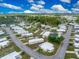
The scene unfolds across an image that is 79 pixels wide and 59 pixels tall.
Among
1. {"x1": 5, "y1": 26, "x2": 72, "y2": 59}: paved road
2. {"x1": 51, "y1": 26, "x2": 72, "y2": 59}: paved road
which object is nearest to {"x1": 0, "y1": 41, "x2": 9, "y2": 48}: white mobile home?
{"x1": 5, "y1": 26, "x2": 72, "y2": 59}: paved road

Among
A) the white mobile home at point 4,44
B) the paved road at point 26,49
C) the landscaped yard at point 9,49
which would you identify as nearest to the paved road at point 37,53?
the paved road at point 26,49

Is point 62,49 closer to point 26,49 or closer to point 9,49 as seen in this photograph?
point 26,49

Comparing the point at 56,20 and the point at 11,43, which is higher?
the point at 56,20

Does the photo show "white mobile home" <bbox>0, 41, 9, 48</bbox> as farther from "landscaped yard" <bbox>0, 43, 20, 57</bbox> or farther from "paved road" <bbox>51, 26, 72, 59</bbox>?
"paved road" <bbox>51, 26, 72, 59</bbox>

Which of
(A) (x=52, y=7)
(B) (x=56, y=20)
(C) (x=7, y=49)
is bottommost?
(C) (x=7, y=49)

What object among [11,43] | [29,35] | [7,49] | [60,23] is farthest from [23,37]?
[60,23]

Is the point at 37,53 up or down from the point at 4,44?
down

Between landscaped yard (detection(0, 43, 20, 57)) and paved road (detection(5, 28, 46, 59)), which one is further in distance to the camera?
landscaped yard (detection(0, 43, 20, 57))

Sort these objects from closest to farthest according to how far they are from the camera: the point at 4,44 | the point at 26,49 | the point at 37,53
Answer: the point at 37,53 → the point at 26,49 → the point at 4,44

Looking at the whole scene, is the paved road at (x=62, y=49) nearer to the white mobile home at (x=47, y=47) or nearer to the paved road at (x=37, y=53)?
the paved road at (x=37, y=53)

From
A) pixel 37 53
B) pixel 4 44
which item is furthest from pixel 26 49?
pixel 4 44

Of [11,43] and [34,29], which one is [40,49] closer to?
[11,43]
